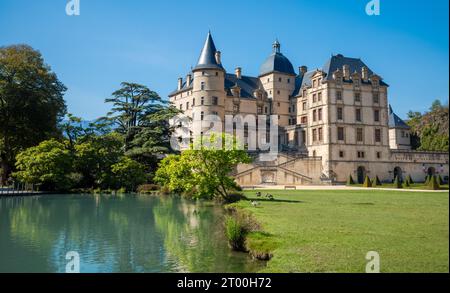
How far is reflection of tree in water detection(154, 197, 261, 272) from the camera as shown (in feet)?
29.2

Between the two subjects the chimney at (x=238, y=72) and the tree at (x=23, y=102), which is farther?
the chimney at (x=238, y=72)

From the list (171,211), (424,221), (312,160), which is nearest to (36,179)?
(171,211)

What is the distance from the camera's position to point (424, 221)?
10.8 meters

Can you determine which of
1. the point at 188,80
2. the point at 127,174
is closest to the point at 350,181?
the point at 127,174

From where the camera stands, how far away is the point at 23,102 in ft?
112

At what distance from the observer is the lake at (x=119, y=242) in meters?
9.05

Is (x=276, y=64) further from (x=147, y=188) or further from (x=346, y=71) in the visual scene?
(x=147, y=188)

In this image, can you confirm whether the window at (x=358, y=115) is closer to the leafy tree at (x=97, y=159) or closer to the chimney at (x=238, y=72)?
the chimney at (x=238, y=72)

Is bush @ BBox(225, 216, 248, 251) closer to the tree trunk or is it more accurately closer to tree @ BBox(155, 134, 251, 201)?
tree @ BBox(155, 134, 251, 201)

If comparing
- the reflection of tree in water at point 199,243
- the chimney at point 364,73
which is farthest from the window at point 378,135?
the reflection of tree in water at point 199,243

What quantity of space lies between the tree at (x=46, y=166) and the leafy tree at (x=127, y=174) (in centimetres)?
423

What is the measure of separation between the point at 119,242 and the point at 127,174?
24747mm
